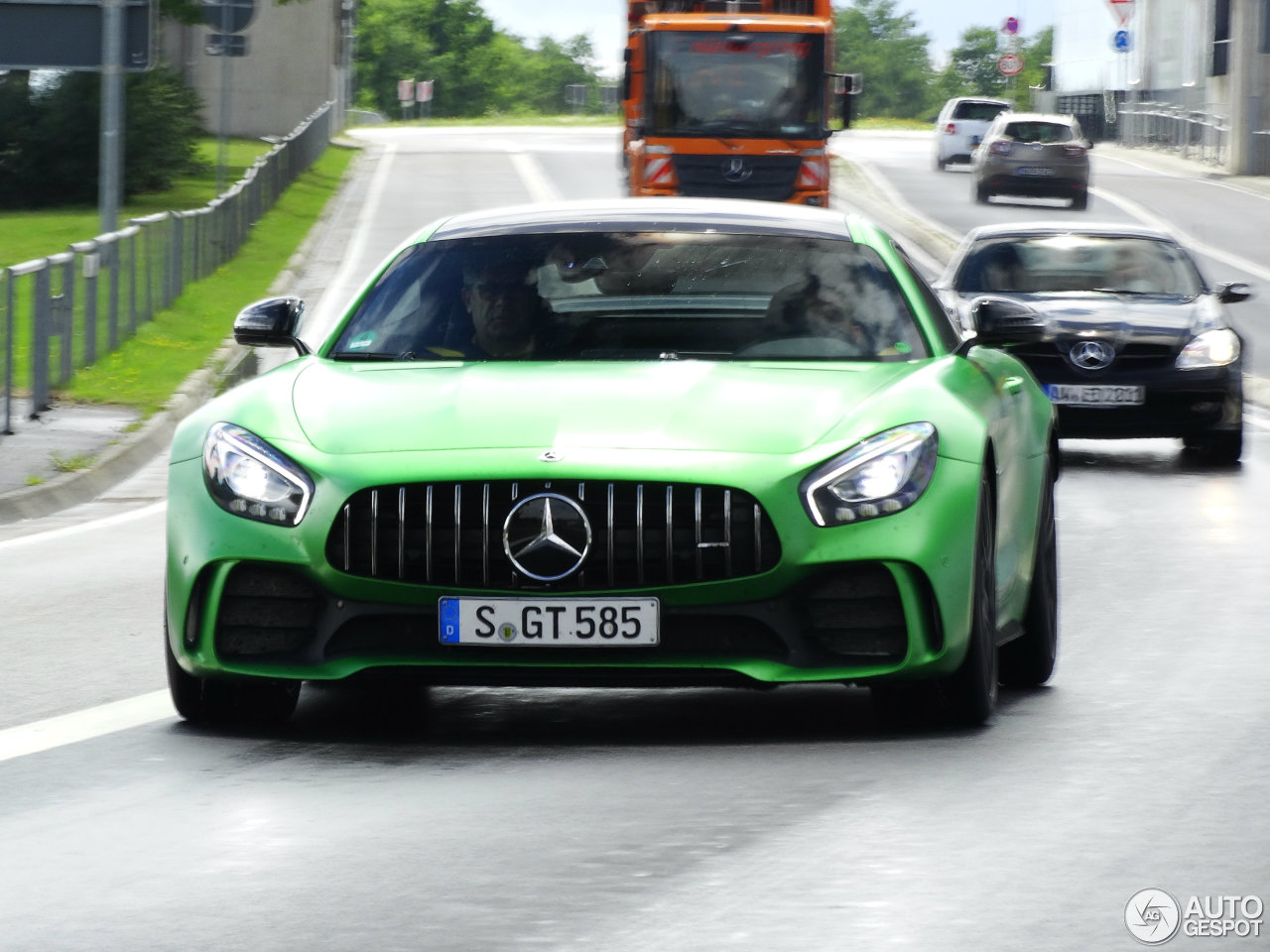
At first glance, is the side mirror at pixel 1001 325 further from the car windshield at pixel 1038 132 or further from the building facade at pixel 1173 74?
the building facade at pixel 1173 74

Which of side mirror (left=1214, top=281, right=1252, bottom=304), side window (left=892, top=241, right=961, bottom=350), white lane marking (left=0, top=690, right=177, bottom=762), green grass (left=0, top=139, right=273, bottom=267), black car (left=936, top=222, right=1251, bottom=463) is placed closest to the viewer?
white lane marking (left=0, top=690, right=177, bottom=762)

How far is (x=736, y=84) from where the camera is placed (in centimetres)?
3216

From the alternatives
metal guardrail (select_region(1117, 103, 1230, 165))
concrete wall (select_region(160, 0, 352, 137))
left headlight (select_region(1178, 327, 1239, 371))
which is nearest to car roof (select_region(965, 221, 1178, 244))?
left headlight (select_region(1178, 327, 1239, 371))

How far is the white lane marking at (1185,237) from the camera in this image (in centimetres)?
3929

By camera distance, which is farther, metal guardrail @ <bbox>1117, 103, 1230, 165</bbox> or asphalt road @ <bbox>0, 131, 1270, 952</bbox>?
metal guardrail @ <bbox>1117, 103, 1230, 165</bbox>

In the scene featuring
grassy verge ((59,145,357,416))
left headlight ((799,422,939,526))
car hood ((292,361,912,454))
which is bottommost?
grassy verge ((59,145,357,416))

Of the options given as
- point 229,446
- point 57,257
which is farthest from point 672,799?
point 57,257

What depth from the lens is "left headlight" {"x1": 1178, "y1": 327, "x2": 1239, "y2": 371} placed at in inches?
632

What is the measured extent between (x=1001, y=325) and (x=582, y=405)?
70.0 inches

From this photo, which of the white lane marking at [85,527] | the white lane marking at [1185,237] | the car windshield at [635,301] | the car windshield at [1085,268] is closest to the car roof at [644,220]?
the car windshield at [635,301]

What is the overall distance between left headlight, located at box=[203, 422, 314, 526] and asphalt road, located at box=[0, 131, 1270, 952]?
0.61 m

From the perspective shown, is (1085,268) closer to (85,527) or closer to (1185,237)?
(85,527)

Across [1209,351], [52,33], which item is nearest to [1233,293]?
[1209,351]

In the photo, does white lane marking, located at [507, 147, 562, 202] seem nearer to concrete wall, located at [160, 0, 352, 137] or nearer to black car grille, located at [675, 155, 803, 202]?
concrete wall, located at [160, 0, 352, 137]
